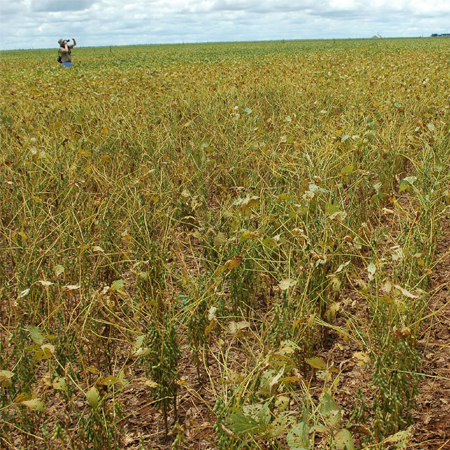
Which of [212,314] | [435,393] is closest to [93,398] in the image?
[212,314]

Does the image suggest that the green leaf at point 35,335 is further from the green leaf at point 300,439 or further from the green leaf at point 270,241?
the green leaf at point 270,241

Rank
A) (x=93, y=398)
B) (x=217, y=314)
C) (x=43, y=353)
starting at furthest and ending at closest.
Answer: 1. (x=217, y=314)
2. (x=43, y=353)
3. (x=93, y=398)

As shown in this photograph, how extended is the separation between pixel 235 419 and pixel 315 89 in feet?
21.4

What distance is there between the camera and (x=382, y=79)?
7.97m

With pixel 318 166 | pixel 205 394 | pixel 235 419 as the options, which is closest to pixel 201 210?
pixel 318 166

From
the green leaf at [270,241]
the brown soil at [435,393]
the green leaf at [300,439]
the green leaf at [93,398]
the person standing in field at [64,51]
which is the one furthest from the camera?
the person standing in field at [64,51]

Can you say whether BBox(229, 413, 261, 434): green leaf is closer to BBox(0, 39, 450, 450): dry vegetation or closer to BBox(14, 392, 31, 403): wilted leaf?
BBox(0, 39, 450, 450): dry vegetation

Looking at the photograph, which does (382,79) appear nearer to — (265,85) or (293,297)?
(265,85)

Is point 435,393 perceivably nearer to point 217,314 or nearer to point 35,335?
point 217,314

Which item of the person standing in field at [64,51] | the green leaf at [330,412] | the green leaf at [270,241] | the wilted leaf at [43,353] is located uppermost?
the person standing in field at [64,51]

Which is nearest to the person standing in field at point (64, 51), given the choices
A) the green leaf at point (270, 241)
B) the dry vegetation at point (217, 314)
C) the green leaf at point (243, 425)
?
the dry vegetation at point (217, 314)

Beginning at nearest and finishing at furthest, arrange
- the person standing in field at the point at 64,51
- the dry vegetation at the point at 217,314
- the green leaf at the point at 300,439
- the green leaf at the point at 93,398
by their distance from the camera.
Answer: the green leaf at the point at 300,439 < the green leaf at the point at 93,398 < the dry vegetation at the point at 217,314 < the person standing in field at the point at 64,51

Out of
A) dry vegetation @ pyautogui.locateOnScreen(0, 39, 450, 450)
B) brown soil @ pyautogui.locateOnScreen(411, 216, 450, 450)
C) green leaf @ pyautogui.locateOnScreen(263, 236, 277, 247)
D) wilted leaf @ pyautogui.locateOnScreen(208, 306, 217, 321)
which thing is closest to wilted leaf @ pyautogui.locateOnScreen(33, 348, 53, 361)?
dry vegetation @ pyautogui.locateOnScreen(0, 39, 450, 450)

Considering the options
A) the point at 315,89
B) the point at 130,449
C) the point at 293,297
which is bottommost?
the point at 130,449
